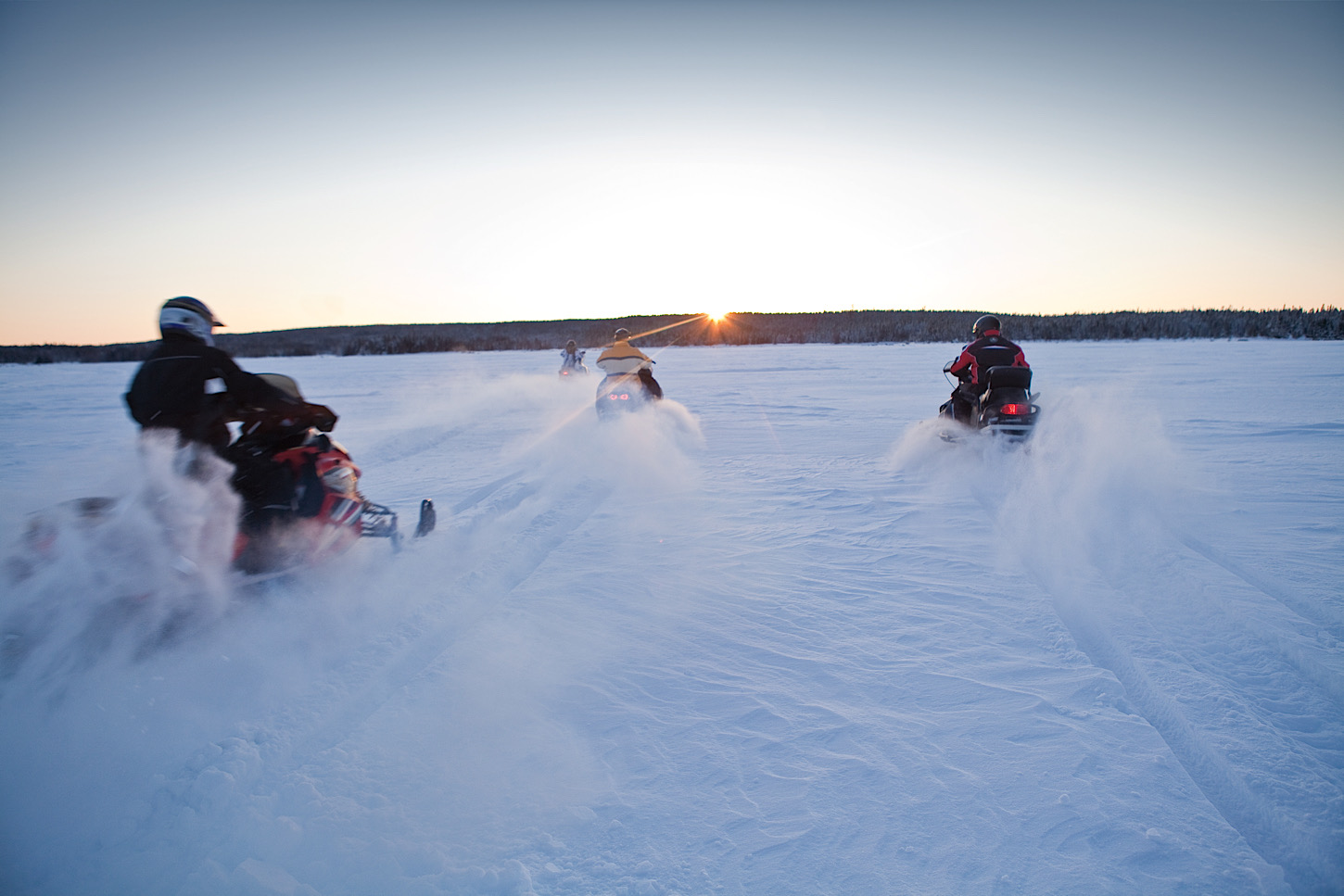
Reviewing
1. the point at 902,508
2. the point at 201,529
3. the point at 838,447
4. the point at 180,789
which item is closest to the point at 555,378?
the point at 838,447

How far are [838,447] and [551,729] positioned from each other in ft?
22.9

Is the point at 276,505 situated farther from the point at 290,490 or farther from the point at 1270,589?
the point at 1270,589

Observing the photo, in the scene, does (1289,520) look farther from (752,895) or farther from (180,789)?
(180,789)

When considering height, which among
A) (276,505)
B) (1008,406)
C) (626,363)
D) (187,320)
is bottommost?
(276,505)

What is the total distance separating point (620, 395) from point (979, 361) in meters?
5.04

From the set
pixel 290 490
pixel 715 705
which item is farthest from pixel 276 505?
pixel 715 705

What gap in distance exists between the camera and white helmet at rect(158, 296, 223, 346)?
3652 mm

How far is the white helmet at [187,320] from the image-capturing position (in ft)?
12.0

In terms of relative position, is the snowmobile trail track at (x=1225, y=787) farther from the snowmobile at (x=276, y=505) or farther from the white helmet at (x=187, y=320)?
the white helmet at (x=187, y=320)

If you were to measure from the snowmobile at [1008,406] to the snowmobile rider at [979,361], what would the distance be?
9.5 inches

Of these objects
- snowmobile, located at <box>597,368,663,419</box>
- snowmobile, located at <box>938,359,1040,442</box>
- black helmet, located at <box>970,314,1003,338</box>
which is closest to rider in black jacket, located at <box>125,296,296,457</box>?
snowmobile, located at <box>597,368,663,419</box>

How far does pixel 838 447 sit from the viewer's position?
8969mm

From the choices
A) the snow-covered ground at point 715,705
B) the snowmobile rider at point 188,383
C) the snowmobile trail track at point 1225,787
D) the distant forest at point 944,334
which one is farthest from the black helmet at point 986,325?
the distant forest at point 944,334

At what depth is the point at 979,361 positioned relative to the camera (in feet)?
26.5
